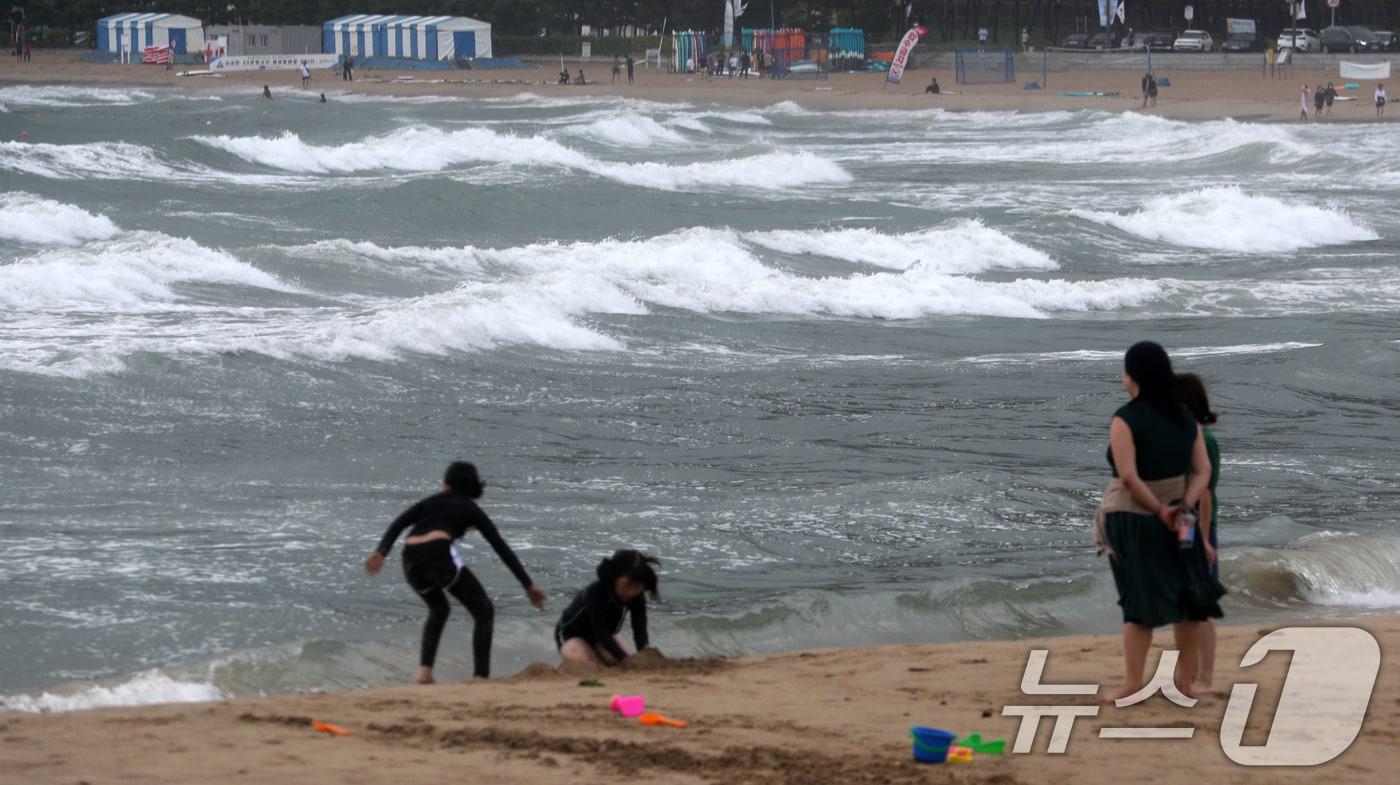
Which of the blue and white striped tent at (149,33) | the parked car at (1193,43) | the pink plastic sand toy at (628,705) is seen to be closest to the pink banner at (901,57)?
the parked car at (1193,43)

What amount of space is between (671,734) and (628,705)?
397mm

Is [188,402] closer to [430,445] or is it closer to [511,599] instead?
[430,445]

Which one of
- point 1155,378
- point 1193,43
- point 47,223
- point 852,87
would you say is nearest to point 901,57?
point 852,87

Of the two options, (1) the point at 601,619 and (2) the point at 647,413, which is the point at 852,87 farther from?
(1) the point at 601,619

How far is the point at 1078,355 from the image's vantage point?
1816 centimetres

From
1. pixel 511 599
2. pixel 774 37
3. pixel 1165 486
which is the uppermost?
pixel 774 37

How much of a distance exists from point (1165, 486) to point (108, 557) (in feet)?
20.0

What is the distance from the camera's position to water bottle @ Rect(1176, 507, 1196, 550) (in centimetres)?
612

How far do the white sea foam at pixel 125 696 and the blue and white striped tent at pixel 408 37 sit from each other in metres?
89.1

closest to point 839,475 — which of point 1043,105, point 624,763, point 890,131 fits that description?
point 624,763

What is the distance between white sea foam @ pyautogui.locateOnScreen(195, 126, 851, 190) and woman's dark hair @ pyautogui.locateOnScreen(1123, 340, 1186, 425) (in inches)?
1327

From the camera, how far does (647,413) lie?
1440 centimetres

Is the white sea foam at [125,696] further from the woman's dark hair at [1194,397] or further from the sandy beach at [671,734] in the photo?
the woman's dark hair at [1194,397]

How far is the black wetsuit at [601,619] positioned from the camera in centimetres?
749
